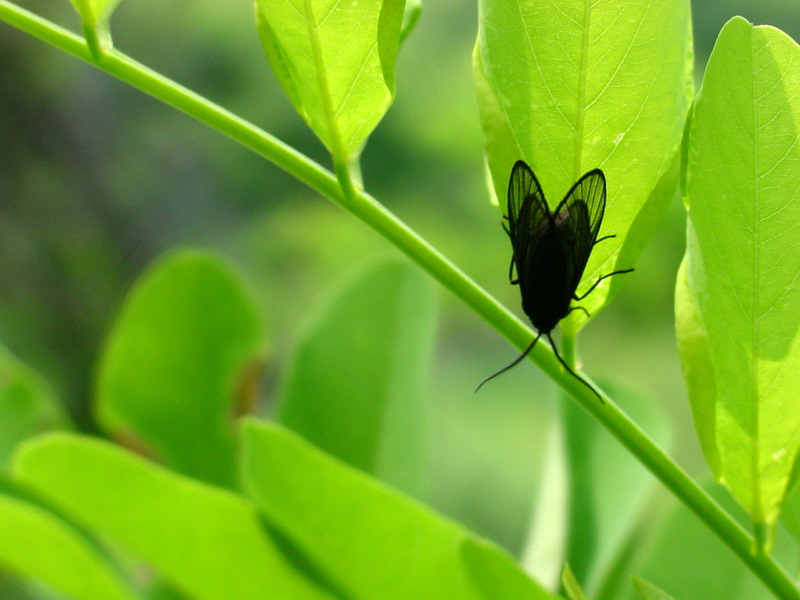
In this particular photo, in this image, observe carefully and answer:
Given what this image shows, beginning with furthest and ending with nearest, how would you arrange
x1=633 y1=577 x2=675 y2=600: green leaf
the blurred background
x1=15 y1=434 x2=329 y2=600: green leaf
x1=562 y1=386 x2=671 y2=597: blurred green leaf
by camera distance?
the blurred background, x1=562 y1=386 x2=671 y2=597: blurred green leaf, x1=15 y1=434 x2=329 y2=600: green leaf, x1=633 y1=577 x2=675 y2=600: green leaf

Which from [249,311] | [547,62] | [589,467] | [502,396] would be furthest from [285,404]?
[502,396]

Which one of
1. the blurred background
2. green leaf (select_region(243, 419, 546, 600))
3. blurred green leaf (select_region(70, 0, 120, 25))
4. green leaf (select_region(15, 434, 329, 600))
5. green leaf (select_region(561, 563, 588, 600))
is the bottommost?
the blurred background

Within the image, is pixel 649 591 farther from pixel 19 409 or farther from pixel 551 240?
pixel 19 409

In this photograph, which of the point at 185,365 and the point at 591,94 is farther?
the point at 185,365

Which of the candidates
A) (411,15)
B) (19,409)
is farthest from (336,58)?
(19,409)

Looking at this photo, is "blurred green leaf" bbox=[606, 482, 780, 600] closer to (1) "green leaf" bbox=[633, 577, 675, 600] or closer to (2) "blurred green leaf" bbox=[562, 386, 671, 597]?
(2) "blurred green leaf" bbox=[562, 386, 671, 597]

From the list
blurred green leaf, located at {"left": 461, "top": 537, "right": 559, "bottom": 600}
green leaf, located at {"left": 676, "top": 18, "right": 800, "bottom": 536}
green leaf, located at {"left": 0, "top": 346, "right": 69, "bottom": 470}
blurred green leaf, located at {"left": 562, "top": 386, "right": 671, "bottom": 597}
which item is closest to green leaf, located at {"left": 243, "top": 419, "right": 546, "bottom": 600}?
blurred green leaf, located at {"left": 461, "top": 537, "right": 559, "bottom": 600}

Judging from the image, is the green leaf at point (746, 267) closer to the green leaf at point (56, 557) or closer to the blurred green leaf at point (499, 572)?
the blurred green leaf at point (499, 572)

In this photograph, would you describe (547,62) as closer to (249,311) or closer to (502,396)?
(249,311)
